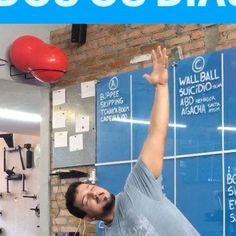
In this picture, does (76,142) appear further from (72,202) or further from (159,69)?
(159,69)

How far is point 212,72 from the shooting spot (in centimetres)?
409

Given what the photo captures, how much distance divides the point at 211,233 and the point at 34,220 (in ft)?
23.2

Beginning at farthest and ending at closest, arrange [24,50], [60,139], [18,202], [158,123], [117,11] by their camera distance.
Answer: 1. [18,202]
2. [60,139]
3. [24,50]
4. [158,123]
5. [117,11]

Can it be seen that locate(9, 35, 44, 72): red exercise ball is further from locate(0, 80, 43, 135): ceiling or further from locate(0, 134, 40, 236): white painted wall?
locate(0, 134, 40, 236): white painted wall

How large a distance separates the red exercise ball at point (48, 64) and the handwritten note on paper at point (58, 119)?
1.71 ft

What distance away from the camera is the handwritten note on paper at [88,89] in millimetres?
5172

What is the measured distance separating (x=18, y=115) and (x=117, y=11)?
20.5 ft

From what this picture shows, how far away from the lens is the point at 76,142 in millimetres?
5285

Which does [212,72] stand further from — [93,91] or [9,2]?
[9,2]

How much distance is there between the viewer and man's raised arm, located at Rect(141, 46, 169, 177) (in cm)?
247

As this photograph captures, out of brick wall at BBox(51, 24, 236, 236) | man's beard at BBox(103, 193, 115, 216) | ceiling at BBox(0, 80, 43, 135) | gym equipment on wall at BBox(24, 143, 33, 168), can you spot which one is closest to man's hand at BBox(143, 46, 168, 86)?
man's beard at BBox(103, 193, 115, 216)

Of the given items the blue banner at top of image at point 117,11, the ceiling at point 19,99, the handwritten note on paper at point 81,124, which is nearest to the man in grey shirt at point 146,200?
the blue banner at top of image at point 117,11

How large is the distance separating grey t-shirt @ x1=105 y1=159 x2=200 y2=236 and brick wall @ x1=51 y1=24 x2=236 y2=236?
199 cm

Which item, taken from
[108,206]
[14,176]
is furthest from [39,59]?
[14,176]
